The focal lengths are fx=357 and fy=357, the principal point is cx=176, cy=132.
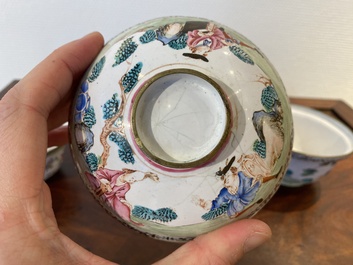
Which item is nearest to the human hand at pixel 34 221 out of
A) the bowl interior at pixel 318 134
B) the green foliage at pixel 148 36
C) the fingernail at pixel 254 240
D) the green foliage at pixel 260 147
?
the fingernail at pixel 254 240

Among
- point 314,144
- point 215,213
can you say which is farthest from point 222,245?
point 314,144

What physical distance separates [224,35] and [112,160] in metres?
0.27

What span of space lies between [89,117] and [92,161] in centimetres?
7

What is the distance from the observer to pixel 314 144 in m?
1.07

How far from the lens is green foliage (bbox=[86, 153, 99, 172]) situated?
1.82ft

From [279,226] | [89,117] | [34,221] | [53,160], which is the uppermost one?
[89,117]

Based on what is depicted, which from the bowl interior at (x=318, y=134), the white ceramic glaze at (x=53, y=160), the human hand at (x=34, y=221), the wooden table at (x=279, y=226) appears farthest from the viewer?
the bowl interior at (x=318, y=134)

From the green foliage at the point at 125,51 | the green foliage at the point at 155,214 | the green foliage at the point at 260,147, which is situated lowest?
the green foliage at the point at 155,214

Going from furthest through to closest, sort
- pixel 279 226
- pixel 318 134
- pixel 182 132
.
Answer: pixel 318 134
pixel 279 226
pixel 182 132

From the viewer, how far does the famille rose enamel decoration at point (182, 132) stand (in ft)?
1.70

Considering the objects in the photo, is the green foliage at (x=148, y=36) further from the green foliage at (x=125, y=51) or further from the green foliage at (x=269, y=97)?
the green foliage at (x=269, y=97)

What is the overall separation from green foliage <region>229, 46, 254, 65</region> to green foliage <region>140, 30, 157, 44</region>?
0.12 metres

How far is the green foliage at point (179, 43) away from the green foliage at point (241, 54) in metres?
0.07

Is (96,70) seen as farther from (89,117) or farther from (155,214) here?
(155,214)
